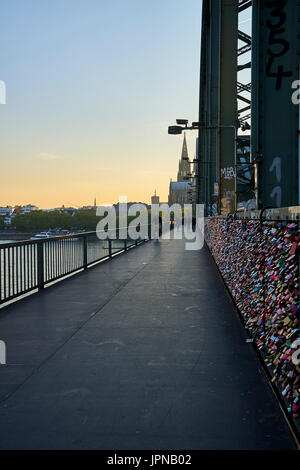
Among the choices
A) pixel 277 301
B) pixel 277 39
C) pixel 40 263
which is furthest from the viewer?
pixel 40 263

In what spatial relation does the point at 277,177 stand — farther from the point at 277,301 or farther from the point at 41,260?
the point at 41,260

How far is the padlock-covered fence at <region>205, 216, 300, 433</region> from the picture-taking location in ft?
9.73

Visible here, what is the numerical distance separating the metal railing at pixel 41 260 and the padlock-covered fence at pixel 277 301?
167 inches

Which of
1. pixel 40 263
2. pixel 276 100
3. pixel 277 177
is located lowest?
pixel 40 263

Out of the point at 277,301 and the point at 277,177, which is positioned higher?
the point at 277,177

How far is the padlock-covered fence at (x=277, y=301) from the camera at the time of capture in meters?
2.96

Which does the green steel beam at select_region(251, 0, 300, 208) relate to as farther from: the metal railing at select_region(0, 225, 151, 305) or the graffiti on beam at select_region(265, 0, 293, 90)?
the metal railing at select_region(0, 225, 151, 305)

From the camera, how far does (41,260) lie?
9.33 metres

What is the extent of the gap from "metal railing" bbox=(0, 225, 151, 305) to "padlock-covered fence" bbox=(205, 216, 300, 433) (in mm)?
4230

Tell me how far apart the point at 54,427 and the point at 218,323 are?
143 inches

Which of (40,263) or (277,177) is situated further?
(40,263)

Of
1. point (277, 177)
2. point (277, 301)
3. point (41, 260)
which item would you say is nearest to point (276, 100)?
point (277, 177)

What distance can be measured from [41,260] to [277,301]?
6.86 meters

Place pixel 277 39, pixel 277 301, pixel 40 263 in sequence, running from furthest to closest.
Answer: pixel 40 263 → pixel 277 39 → pixel 277 301
